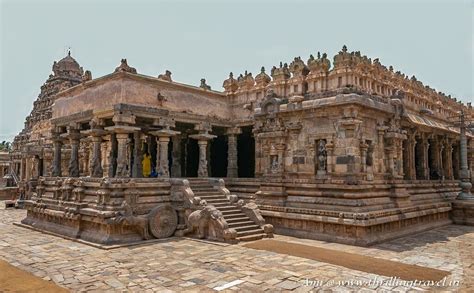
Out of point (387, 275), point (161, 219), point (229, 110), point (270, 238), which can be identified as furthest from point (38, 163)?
point (387, 275)

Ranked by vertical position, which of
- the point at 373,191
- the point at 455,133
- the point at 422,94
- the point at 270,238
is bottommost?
the point at 270,238

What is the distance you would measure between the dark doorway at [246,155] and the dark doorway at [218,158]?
94 cm

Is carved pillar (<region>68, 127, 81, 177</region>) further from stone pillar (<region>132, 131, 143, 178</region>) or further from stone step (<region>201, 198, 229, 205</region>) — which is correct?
stone step (<region>201, 198, 229, 205</region>)

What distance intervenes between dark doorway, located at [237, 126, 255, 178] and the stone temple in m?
1.18

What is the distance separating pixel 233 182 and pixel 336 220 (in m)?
A: 5.92

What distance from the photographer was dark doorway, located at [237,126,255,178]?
735 inches

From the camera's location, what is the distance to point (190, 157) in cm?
1973

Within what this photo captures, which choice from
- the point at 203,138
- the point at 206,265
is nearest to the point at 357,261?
the point at 206,265

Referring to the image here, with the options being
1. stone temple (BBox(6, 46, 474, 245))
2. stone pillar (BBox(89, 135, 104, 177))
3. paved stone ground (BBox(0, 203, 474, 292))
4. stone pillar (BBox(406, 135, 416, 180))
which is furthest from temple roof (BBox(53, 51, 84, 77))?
stone pillar (BBox(406, 135, 416, 180))

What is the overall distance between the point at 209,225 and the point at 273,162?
386 centimetres

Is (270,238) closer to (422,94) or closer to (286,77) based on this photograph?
(286,77)

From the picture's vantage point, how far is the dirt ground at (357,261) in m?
7.64

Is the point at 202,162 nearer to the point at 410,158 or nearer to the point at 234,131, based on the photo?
the point at 234,131

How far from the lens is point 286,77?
1470 centimetres
